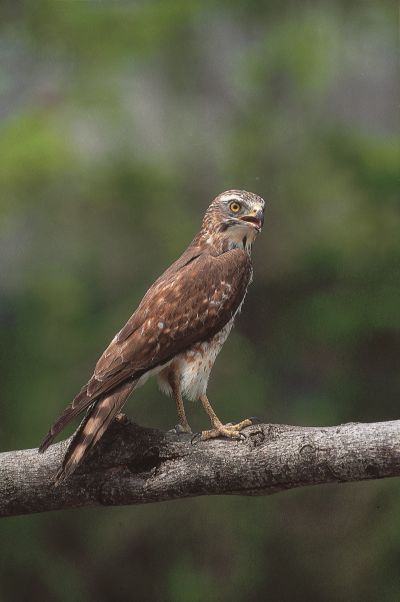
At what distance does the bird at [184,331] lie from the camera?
3654mm

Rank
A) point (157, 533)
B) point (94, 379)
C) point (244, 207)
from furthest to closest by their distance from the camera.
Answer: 1. point (157, 533)
2. point (244, 207)
3. point (94, 379)

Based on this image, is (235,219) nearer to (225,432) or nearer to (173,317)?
(173,317)

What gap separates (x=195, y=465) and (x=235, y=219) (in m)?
1.20

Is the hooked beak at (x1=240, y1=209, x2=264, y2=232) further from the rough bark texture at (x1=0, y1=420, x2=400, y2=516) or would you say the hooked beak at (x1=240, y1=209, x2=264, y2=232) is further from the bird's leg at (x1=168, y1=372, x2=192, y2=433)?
the rough bark texture at (x1=0, y1=420, x2=400, y2=516)

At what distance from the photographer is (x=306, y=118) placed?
9.06 metres

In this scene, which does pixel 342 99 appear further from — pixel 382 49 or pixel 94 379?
pixel 94 379

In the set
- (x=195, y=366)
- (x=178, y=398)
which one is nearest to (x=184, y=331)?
(x=195, y=366)

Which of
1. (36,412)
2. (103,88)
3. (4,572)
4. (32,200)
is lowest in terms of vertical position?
(4,572)

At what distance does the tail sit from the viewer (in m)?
3.54

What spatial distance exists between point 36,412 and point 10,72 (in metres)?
3.51

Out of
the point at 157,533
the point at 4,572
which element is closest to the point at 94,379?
the point at 157,533

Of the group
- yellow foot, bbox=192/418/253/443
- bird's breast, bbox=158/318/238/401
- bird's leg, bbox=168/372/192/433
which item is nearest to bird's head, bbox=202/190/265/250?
bird's breast, bbox=158/318/238/401

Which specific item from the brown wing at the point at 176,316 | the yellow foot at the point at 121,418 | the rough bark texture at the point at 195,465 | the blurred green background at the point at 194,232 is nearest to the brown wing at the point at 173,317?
the brown wing at the point at 176,316

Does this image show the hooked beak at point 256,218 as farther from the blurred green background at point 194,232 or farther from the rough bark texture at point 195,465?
the blurred green background at point 194,232
